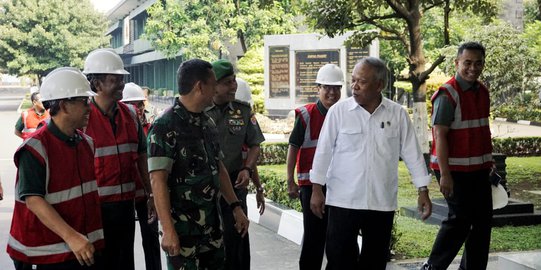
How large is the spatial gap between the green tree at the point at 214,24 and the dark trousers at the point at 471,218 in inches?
881

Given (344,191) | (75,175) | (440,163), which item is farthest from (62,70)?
(440,163)

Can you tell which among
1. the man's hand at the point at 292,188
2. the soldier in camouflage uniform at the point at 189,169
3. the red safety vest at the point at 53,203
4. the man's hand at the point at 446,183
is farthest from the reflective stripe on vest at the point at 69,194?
the man's hand at the point at 446,183

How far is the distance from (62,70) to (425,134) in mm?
10567

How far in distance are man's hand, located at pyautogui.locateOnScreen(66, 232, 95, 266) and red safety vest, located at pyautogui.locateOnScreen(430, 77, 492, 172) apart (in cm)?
299

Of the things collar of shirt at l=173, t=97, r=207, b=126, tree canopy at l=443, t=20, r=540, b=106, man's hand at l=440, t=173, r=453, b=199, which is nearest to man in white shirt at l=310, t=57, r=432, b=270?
man's hand at l=440, t=173, r=453, b=199

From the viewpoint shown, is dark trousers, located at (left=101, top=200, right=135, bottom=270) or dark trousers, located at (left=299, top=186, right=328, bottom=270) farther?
dark trousers, located at (left=299, top=186, right=328, bottom=270)

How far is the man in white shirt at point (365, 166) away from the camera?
4707 mm

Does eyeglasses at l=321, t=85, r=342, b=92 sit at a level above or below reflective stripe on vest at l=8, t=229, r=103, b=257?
above

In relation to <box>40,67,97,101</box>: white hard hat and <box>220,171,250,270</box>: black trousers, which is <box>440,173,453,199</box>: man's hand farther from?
<box>40,67,97,101</box>: white hard hat

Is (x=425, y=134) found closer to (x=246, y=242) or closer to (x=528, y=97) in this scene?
(x=246, y=242)

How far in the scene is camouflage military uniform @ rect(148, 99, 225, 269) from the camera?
3.93m

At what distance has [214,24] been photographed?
98.7 ft

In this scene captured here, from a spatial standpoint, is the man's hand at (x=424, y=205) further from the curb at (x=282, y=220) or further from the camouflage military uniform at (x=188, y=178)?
the curb at (x=282, y=220)

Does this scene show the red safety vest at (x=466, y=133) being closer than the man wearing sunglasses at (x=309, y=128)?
Yes
